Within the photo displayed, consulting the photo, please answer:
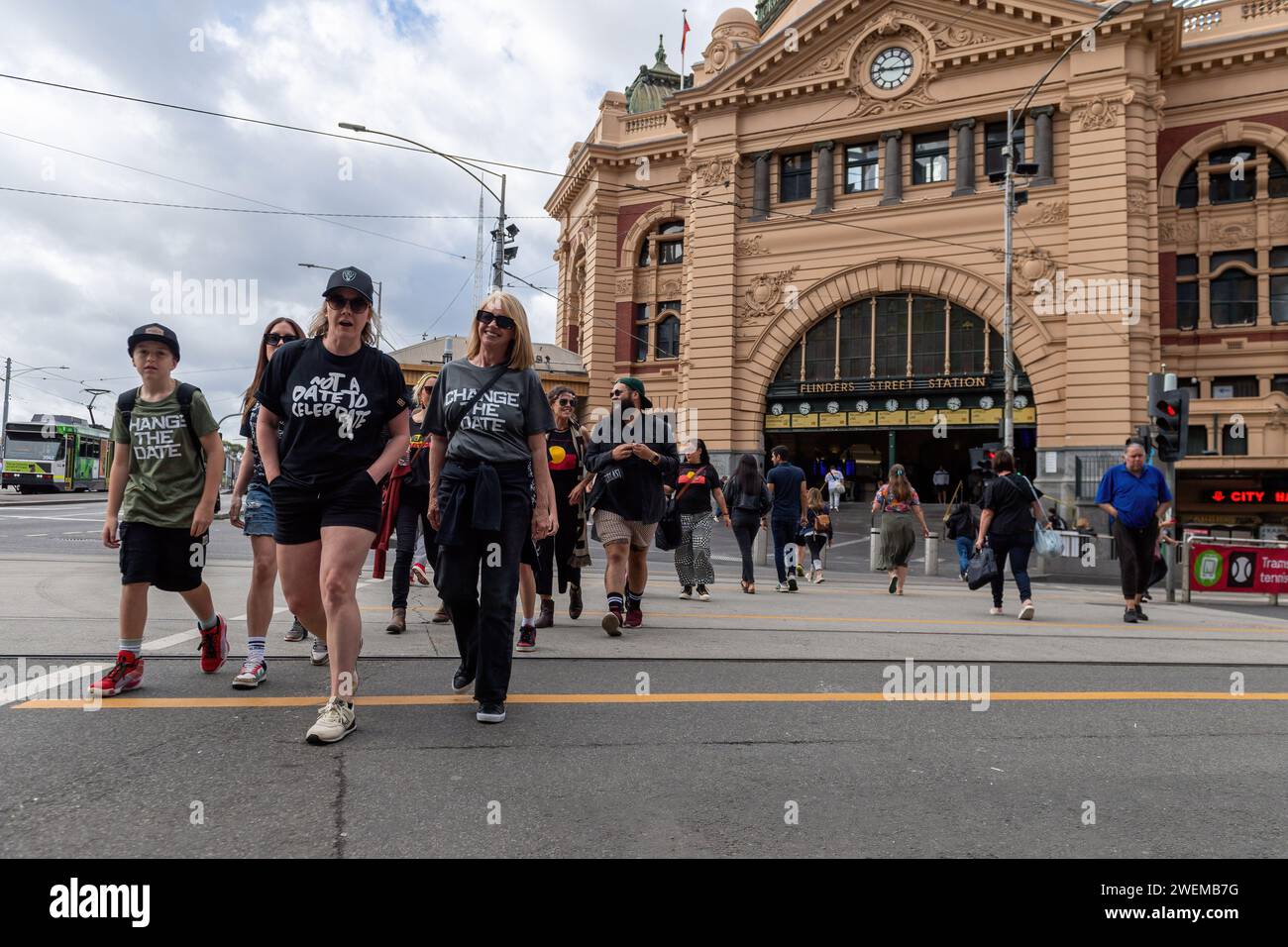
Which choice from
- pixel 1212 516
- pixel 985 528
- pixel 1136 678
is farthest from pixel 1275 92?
pixel 1136 678

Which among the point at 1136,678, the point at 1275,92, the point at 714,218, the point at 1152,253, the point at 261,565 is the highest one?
the point at 1275,92

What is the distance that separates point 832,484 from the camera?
28312 mm

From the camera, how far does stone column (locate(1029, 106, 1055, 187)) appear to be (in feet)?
90.3

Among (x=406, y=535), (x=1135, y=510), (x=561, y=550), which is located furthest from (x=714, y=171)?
(x=406, y=535)

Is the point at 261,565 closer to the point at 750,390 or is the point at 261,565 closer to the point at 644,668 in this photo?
the point at 644,668

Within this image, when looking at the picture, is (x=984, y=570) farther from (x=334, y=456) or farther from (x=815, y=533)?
(x=334, y=456)

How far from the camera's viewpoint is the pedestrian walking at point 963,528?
551 inches

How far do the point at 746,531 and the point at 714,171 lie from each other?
24915 millimetres

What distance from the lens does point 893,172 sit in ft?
98.0
